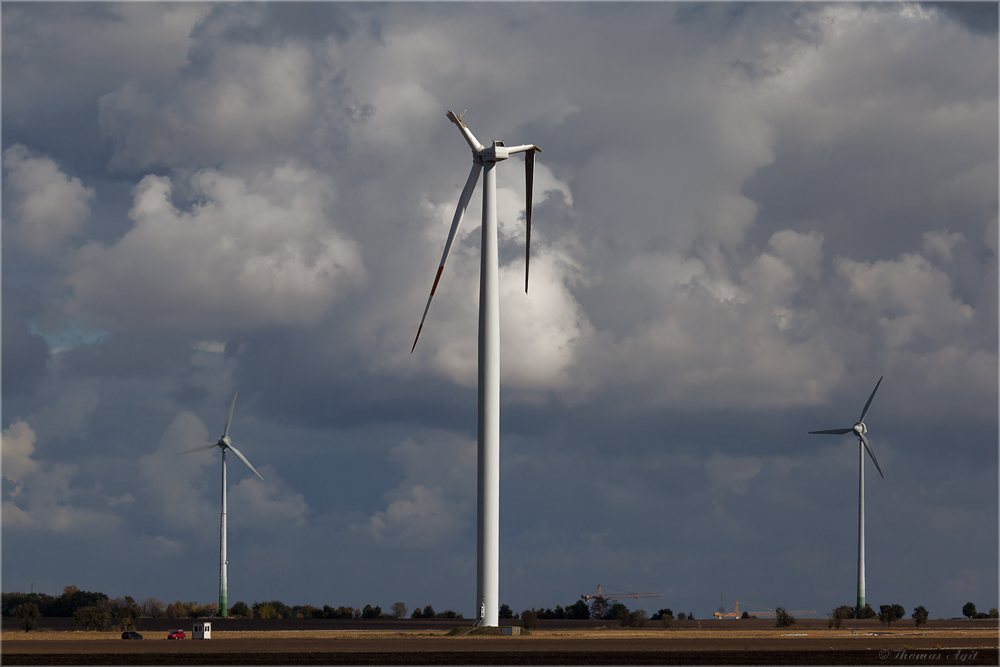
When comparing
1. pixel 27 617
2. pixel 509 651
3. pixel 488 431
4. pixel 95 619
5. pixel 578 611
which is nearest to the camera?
pixel 509 651

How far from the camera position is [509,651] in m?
64.4

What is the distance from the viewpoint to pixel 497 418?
3260 inches

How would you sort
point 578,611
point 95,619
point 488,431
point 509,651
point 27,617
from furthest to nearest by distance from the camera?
point 578,611, point 27,617, point 95,619, point 488,431, point 509,651

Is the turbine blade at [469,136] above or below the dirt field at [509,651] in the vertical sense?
above

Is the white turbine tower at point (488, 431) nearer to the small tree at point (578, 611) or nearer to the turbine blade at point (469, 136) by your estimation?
the turbine blade at point (469, 136)

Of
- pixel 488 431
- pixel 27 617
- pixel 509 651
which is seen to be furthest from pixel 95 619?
pixel 509 651

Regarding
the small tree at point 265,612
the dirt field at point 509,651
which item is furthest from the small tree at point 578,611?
the dirt field at point 509,651

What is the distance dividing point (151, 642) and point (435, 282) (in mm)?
38686

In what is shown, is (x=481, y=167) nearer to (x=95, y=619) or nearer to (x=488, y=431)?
(x=488, y=431)

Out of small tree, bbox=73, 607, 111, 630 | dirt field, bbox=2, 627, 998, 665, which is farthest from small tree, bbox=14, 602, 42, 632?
dirt field, bbox=2, 627, 998, 665

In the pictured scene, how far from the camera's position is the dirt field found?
59.3 metres

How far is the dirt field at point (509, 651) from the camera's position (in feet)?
194

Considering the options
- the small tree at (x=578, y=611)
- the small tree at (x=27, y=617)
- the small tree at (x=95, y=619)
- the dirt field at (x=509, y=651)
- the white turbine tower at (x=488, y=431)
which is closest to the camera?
the dirt field at (x=509, y=651)

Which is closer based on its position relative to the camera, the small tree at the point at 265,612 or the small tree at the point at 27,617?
the small tree at the point at 27,617
